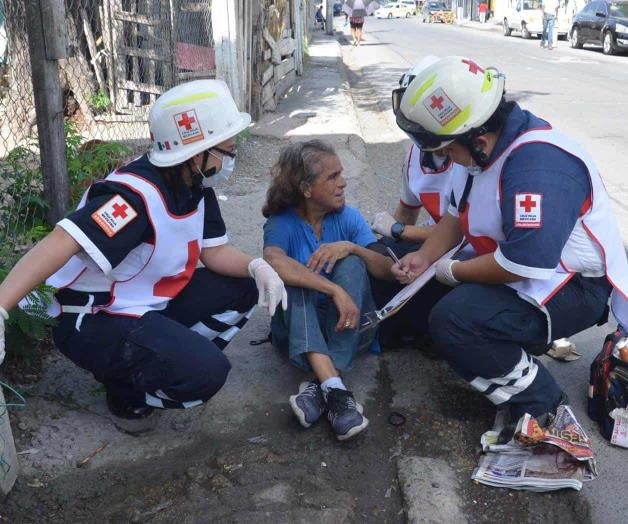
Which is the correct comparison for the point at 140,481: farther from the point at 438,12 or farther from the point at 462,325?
the point at 438,12

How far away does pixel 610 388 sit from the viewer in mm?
2803

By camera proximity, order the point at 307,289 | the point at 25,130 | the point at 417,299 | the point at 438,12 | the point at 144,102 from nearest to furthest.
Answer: the point at 307,289 → the point at 417,299 → the point at 25,130 → the point at 144,102 → the point at 438,12

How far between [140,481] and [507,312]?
1445 millimetres

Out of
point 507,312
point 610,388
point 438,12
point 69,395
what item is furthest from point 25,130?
point 438,12

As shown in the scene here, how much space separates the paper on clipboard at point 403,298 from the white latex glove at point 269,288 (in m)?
0.51

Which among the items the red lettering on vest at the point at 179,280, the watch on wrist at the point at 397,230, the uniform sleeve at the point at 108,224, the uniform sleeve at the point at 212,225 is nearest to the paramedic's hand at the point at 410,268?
the watch on wrist at the point at 397,230

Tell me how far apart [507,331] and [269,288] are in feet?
2.89

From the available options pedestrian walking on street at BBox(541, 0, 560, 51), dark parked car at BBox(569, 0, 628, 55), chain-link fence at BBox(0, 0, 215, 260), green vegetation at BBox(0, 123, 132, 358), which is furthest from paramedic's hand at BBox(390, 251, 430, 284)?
pedestrian walking on street at BBox(541, 0, 560, 51)

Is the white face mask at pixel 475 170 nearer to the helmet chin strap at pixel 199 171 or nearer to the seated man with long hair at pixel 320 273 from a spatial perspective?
the seated man with long hair at pixel 320 273

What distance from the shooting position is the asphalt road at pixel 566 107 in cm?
271

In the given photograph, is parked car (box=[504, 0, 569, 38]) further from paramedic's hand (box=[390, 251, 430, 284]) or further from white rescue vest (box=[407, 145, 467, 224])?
paramedic's hand (box=[390, 251, 430, 284])

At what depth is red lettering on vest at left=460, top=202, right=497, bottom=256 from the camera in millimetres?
2771

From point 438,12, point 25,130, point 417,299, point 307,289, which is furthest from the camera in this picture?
point 438,12

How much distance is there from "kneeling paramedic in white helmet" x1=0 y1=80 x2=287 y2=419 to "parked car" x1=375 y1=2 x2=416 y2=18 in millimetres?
60237
